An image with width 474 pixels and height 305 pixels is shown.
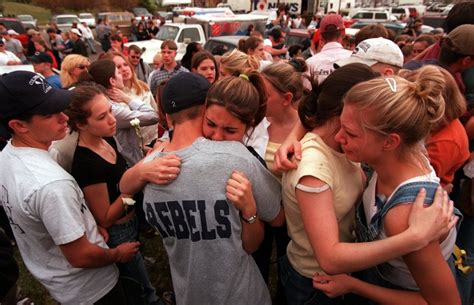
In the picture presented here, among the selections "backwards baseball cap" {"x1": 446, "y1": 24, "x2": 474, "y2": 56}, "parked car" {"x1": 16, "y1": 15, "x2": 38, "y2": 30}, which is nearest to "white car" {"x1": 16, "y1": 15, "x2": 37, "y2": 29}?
"parked car" {"x1": 16, "y1": 15, "x2": 38, "y2": 30}

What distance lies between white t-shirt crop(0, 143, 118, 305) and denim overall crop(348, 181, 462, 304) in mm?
1491

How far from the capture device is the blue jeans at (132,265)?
2500 mm

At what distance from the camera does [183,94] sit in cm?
166

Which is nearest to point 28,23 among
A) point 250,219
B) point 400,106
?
point 250,219

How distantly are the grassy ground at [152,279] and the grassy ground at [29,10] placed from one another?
3747 cm

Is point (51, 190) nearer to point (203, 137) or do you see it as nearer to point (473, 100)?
point (203, 137)

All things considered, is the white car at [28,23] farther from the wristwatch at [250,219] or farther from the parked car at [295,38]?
the wristwatch at [250,219]

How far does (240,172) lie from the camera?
5.34ft

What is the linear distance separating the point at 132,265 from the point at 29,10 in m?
45.4

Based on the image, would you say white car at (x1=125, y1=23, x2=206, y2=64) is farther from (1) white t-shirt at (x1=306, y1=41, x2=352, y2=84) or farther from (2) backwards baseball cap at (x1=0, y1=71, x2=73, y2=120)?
(2) backwards baseball cap at (x1=0, y1=71, x2=73, y2=120)

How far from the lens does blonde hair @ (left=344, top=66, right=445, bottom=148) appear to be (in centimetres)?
138

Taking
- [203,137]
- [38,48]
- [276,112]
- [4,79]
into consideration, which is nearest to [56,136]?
[4,79]

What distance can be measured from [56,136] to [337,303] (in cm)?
193

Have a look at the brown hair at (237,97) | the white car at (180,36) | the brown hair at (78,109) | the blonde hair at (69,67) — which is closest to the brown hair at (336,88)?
the brown hair at (237,97)
